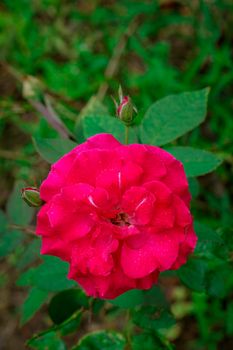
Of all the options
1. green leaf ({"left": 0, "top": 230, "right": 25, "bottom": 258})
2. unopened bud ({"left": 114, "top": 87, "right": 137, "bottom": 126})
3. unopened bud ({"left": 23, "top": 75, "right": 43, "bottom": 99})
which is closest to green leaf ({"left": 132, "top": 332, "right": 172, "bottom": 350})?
green leaf ({"left": 0, "top": 230, "right": 25, "bottom": 258})

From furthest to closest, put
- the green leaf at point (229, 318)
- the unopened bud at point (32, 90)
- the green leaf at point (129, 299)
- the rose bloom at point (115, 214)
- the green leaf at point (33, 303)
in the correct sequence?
1. the green leaf at point (229, 318)
2. the unopened bud at point (32, 90)
3. the green leaf at point (33, 303)
4. the green leaf at point (129, 299)
5. the rose bloom at point (115, 214)

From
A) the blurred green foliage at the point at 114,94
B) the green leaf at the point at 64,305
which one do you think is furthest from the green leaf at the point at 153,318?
the green leaf at the point at 64,305

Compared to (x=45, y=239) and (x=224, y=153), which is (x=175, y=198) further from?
(x=224, y=153)

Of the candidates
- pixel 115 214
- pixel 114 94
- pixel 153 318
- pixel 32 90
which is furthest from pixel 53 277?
pixel 114 94

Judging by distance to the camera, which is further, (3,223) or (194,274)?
(3,223)

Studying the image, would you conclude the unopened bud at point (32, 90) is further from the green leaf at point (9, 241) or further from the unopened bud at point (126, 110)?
the unopened bud at point (126, 110)

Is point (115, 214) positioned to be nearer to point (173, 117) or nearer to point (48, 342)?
point (173, 117)
